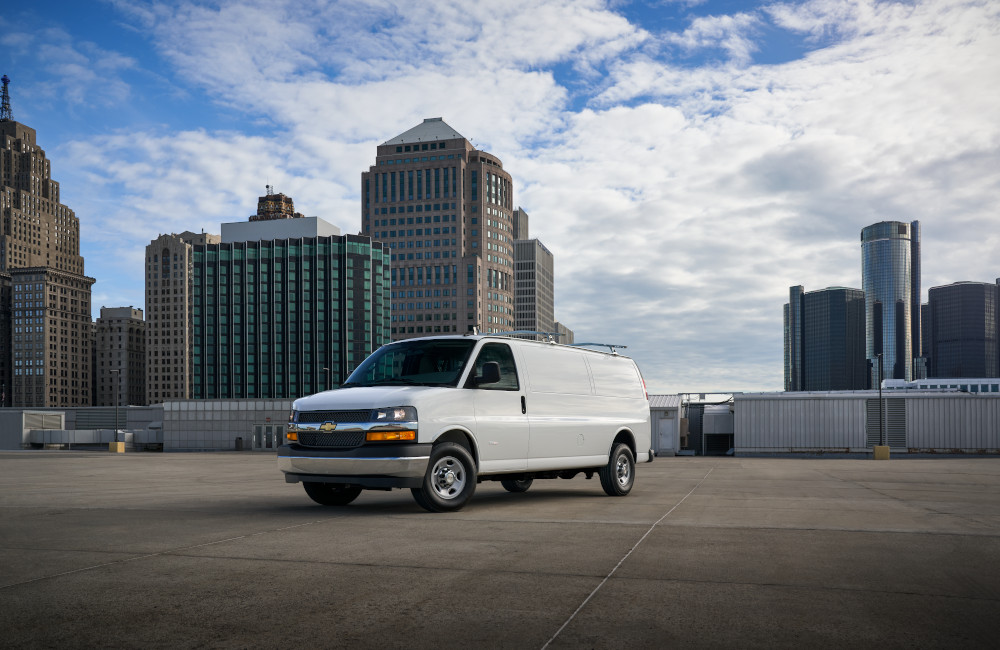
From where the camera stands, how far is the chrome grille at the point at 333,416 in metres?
10.3

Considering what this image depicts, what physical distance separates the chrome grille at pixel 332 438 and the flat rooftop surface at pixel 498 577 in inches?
33.5

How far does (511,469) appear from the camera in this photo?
11.6 meters

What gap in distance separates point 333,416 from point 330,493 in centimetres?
170

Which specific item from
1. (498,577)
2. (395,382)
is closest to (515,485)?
(395,382)

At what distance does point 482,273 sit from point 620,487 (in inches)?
6888

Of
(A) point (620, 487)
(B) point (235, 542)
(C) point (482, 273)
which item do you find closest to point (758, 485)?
(A) point (620, 487)

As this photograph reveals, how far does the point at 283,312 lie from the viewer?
168m

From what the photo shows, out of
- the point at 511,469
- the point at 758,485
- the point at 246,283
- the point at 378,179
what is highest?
the point at 378,179

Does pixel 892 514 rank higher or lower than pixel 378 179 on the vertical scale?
lower

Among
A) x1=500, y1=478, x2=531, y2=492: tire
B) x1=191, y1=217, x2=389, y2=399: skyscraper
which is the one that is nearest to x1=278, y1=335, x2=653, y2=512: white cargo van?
x1=500, y1=478, x2=531, y2=492: tire

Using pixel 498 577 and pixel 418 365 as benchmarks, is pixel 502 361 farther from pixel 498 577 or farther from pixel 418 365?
pixel 498 577

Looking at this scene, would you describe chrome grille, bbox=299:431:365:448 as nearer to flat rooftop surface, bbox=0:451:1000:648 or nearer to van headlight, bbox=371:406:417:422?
van headlight, bbox=371:406:417:422

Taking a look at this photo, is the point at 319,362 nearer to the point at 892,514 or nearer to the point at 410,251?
the point at 410,251

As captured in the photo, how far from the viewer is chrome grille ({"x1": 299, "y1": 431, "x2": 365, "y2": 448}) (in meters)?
10.3
